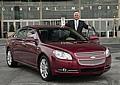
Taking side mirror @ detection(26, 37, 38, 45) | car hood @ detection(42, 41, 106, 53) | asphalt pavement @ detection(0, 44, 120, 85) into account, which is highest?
side mirror @ detection(26, 37, 38, 45)

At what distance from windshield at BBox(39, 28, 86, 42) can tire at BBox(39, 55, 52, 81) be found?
66 centimetres

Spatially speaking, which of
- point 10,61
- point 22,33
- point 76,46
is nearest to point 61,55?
point 76,46

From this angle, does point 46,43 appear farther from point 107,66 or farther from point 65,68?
point 107,66

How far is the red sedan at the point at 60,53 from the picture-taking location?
8.35 metres

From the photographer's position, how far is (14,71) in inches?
412

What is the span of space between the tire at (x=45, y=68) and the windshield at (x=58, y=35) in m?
0.66

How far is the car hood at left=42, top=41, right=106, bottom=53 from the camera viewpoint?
8.49 meters

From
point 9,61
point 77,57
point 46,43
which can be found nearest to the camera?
point 77,57

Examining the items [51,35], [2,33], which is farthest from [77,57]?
[2,33]

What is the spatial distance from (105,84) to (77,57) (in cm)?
93

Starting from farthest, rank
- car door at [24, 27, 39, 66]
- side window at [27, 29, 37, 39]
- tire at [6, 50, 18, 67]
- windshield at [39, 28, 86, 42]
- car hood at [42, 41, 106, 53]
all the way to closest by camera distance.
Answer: tire at [6, 50, 18, 67] < side window at [27, 29, 37, 39] < windshield at [39, 28, 86, 42] < car door at [24, 27, 39, 66] < car hood at [42, 41, 106, 53]

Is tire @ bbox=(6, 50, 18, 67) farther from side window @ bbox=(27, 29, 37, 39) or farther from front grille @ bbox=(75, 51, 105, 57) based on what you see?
front grille @ bbox=(75, 51, 105, 57)

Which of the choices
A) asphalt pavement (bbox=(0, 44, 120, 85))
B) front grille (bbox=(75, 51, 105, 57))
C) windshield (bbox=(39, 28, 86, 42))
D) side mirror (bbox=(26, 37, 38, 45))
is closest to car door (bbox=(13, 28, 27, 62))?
side mirror (bbox=(26, 37, 38, 45))

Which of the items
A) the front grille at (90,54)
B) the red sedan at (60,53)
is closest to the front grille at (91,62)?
the red sedan at (60,53)
